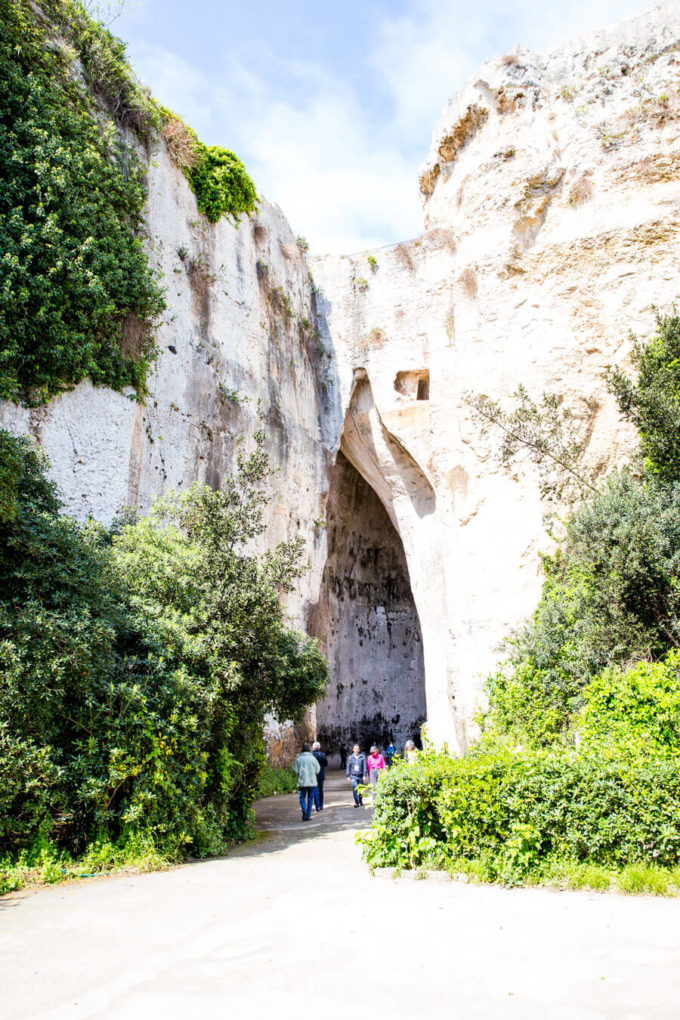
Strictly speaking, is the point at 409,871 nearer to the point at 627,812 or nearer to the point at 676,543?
the point at 627,812

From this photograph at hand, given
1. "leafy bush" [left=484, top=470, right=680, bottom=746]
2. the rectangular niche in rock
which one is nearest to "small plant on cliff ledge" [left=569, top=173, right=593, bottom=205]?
the rectangular niche in rock

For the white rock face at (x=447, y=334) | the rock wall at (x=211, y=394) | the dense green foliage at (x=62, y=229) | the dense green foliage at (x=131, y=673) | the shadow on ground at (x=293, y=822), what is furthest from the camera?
the white rock face at (x=447, y=334)

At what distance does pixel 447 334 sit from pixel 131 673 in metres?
15.2

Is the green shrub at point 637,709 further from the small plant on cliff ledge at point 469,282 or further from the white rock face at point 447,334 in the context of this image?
the small plant on cliff ledge at point 469,282

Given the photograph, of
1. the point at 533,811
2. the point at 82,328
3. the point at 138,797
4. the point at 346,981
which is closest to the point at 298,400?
the point at 82,328

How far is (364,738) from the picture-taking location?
29.0m

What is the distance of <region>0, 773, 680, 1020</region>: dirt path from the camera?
3844 millimetres

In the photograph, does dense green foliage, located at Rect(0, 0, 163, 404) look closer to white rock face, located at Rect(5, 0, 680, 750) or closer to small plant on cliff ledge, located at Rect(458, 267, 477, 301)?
white rock face, located at Rect(5, 0, 680, 750)

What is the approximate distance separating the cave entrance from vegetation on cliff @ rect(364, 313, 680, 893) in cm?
1181

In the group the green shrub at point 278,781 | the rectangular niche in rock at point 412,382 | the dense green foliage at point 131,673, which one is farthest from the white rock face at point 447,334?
the dense green foliage at point 131,673

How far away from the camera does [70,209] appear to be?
47.2 feet

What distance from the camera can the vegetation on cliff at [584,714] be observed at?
6559 millimetres

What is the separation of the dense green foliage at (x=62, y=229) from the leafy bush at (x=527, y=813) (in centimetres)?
1022

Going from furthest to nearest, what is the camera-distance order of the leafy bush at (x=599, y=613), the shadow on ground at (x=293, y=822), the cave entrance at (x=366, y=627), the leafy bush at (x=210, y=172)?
the cave entrance at (x=366, y=627) → the leafy bush at (x=210, y=172) → the leafy bush at (x=599, y=613) → the shadow on ground at (x=293, y=822)
